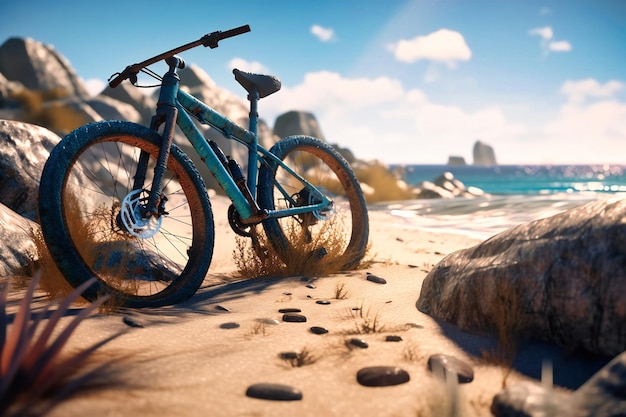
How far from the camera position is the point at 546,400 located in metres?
1.57

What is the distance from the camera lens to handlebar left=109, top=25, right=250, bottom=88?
3.22 m

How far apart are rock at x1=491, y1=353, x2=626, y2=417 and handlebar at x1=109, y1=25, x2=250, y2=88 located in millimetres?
2647

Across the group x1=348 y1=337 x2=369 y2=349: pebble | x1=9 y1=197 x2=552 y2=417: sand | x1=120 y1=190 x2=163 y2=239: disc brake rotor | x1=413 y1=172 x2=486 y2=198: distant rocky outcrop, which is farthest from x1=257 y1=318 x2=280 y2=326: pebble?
x1=413 y1=172 x2=486 y2=198: distant rocky outcrop

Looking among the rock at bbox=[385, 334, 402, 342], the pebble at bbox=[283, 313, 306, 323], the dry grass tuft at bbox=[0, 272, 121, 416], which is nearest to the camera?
the dry grass tuft at bbox=[0, 272, 121, 416]

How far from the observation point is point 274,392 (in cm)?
Result: 175

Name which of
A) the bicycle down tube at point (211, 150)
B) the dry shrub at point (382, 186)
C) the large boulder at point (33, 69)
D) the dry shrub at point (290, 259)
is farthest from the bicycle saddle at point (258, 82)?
the large boulder at point (33, 69)

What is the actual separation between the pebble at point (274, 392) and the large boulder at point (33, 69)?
1059 inches

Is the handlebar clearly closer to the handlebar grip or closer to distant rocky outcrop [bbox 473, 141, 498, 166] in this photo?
the handlebar grip

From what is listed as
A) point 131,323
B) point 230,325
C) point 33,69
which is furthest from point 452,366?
point 33,69

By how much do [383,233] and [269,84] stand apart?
4.93 m

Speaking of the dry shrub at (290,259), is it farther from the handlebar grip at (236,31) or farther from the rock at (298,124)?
the rock at (298,124)

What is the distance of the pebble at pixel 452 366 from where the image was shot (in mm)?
1974

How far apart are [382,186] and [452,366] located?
20779 mm

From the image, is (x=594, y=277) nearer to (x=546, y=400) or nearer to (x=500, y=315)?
(x=500, y=315)
